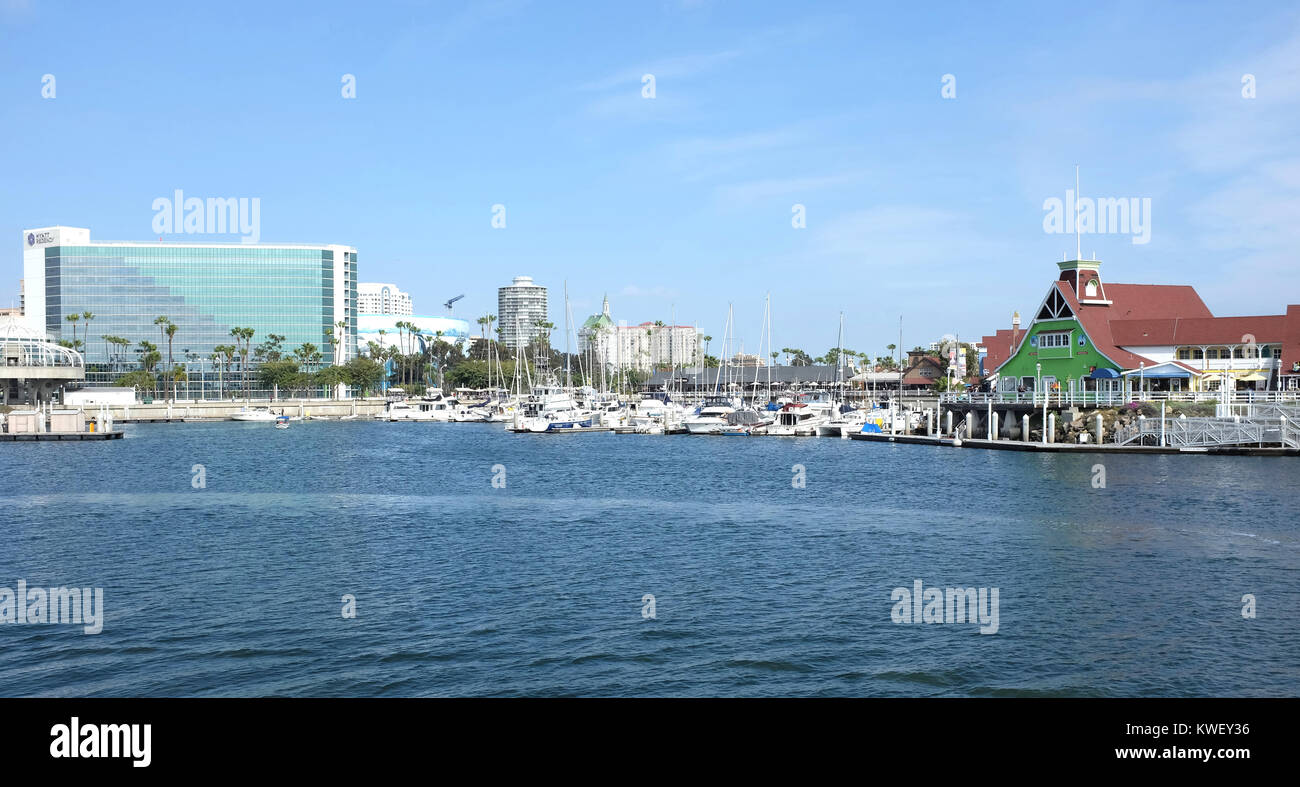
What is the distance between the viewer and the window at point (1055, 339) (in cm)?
8175

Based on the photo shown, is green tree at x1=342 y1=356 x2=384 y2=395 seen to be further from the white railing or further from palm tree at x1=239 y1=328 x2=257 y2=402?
the white railing

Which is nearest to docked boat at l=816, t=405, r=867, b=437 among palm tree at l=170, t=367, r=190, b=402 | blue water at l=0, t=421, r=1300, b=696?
blue water at l=0, t=421, r=1300, b=696

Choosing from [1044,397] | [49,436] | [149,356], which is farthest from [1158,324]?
[149,356]

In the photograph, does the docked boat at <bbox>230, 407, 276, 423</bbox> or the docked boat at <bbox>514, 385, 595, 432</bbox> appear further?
the docked boat at <bbox>230, 407, 276, 423</bbox>

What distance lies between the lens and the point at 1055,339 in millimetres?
82500

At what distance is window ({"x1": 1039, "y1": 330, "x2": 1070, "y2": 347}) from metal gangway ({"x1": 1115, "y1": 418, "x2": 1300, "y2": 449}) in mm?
12011

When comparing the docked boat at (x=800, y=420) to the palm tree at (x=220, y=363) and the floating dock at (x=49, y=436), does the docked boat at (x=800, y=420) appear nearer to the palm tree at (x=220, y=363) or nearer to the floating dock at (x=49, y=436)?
the floating dock at (x=49, y=436)

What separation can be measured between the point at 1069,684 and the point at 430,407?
5737 inches

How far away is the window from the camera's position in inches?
3219

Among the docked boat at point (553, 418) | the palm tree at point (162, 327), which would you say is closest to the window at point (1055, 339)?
the docked boat at point (553, 418)

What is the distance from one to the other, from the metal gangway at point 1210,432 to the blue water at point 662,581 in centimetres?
562

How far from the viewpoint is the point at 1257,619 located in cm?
2370

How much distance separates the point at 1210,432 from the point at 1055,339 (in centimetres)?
1766
